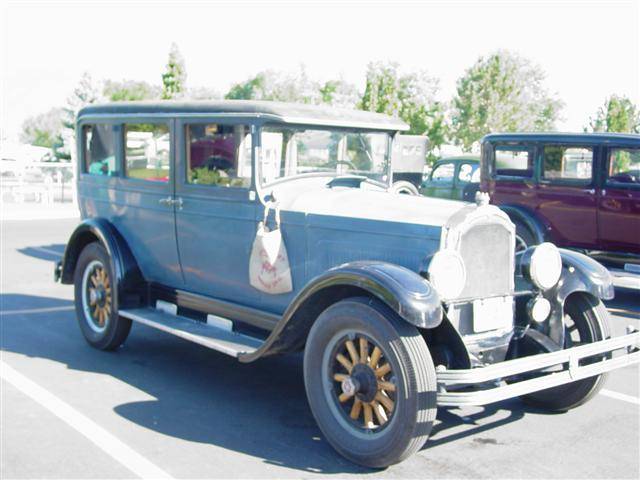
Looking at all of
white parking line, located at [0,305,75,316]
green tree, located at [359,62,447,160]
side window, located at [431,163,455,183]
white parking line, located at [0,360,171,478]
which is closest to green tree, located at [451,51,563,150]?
green tree, located at [359,62,447,160]

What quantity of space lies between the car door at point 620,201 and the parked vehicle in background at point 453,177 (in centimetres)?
440

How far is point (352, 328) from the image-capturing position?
3805 millimetres

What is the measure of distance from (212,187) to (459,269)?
77.4 inches

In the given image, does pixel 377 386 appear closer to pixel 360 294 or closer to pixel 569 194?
pixel 360 294

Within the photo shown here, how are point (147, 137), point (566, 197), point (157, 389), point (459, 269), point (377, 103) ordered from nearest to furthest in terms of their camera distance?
point (459, 269) → point (157, 389) → point (147, 137) → point (566, 197) → point (377, 103)

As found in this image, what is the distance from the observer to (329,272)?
3904mm

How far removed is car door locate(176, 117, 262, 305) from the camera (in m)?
4.88

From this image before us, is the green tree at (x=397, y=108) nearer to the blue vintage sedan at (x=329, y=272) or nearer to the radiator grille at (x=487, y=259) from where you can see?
the blue vintage sedan at (x=329, y=272)

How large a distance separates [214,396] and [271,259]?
101 centimetres

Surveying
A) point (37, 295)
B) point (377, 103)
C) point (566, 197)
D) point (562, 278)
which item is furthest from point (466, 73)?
point (562, 278)

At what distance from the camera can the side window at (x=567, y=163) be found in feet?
28.5

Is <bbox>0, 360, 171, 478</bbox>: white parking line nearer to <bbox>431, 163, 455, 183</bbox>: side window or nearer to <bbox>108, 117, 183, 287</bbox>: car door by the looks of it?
<bbox>108, 117, 183, 287</bbox>: car door

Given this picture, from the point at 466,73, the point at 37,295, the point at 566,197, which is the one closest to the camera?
the point at 37,295

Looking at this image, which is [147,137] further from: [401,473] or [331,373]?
[401,473]
